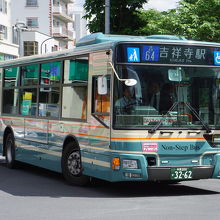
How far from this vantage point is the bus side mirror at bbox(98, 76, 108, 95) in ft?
38.7

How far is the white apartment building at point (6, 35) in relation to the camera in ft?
207

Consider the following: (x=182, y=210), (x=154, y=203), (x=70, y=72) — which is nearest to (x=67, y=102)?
(x=70, y=72)

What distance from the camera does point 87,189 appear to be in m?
12.8

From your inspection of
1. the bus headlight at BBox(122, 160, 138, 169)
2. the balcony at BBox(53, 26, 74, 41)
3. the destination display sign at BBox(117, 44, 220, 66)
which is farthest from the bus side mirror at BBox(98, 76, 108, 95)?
the balcony at BBox(53, 26, 74, 41)

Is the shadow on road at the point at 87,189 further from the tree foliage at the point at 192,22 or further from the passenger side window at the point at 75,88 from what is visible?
the tree foliage at the point at 192,22

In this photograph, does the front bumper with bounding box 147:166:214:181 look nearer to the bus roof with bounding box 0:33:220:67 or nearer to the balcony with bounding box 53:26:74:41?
the bus roof with bounding box 0:33:220:67

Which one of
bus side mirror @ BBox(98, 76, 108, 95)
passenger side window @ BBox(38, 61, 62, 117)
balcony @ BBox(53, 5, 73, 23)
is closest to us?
bus side mirror @ BBox(98, 76, 108, 95)

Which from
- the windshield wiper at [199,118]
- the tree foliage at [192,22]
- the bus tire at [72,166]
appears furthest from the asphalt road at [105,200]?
the tree foliage at [192,22]

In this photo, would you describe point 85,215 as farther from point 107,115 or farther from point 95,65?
point 95,65

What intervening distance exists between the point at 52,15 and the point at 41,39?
462 inches

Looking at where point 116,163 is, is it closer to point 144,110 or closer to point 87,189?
point 144,110

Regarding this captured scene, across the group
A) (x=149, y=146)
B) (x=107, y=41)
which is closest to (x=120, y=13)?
(x=107, y=41)

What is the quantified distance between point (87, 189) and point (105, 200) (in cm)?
166

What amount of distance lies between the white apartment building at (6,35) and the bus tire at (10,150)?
4499cm
